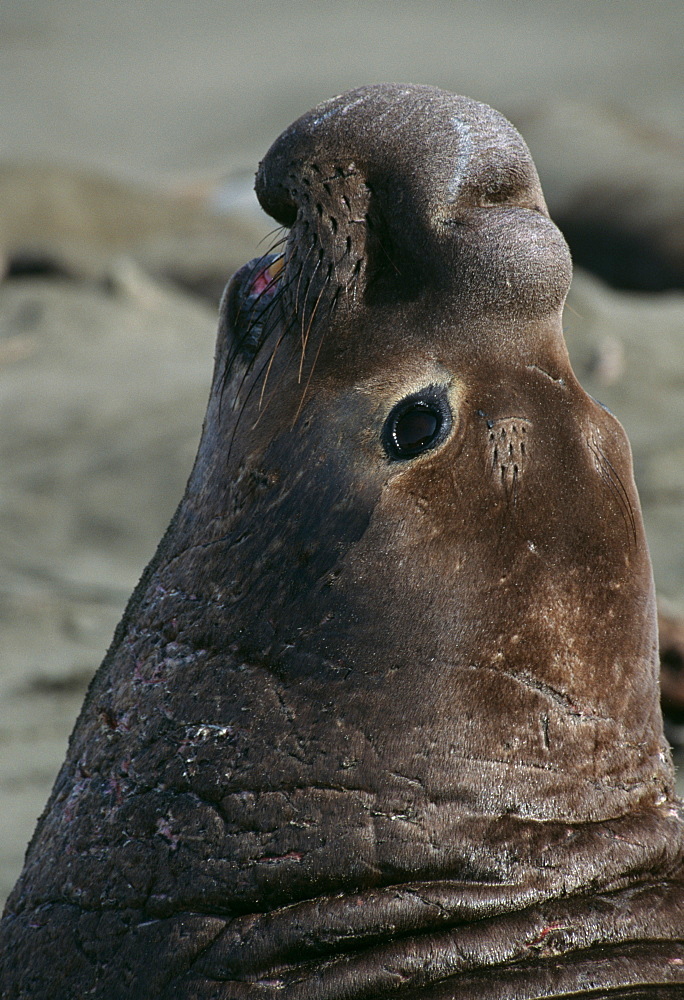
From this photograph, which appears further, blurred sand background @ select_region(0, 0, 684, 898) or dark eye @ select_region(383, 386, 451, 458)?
blurred sand background @ select_region(0, 0, 684, 898)

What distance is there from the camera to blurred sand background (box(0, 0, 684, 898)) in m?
6.43

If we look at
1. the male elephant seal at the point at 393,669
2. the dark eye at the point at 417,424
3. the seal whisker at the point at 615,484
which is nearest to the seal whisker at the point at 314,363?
the male elephant seal at the point at 393,669

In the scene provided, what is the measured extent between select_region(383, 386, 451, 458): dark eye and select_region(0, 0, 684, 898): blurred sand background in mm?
2274

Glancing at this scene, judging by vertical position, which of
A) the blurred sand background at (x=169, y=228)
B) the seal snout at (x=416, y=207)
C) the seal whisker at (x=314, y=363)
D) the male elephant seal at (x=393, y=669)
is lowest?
the male elephant seal at (x=393, y=669)

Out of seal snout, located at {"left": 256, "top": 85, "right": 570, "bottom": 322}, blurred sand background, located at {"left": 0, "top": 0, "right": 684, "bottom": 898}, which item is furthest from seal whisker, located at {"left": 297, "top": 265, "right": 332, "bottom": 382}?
blurred sand background, located at {"left": 0, "top": 0, "right": 684, "bottom": 898}

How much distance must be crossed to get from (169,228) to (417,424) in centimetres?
1023

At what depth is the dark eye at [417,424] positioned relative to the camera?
248 centimetres

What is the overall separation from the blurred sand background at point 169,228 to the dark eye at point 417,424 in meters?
2.27

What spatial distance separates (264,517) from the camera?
8.43 ft

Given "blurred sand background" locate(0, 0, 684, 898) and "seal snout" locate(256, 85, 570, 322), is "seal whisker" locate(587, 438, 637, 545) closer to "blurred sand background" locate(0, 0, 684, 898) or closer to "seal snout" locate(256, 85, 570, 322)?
"seal snout" locate(256, 85, 570, 322)

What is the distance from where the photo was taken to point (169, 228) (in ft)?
40.2

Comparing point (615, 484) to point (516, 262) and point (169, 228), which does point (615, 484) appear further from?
point (169, 228)

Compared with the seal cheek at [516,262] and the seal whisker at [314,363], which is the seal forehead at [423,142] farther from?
the seal whisker at [314,363]

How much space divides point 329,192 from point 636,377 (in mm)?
6006
